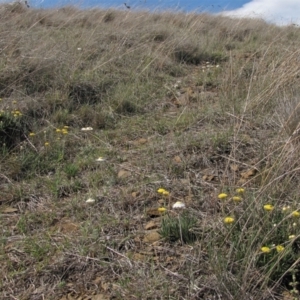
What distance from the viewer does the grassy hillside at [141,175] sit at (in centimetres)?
175

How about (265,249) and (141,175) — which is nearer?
(265,249)

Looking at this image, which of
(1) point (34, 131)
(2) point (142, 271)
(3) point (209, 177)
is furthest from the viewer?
(1) point (34, 131)

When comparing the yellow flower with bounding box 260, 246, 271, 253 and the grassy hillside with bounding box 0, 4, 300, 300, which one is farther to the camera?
the grassy hillside with bounding box 0, 4, 300, 300

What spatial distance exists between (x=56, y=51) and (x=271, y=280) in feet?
12.4

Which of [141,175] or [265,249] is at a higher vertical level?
[265,249]

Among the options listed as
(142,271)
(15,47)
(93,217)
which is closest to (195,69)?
(15,47)

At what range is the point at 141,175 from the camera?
8.59 feet

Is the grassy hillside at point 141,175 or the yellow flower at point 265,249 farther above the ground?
the yellow flower at point 265,249

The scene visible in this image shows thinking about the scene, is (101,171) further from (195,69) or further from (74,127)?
(195,69)

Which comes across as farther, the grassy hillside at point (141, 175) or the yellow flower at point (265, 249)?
the grassy hillside at point (141, 175)

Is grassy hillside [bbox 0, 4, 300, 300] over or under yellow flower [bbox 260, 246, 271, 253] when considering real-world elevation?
under

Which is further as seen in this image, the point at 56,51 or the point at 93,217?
the point at 56,51

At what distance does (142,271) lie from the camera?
1.77 meters

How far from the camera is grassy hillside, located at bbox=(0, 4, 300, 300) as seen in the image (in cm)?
175
